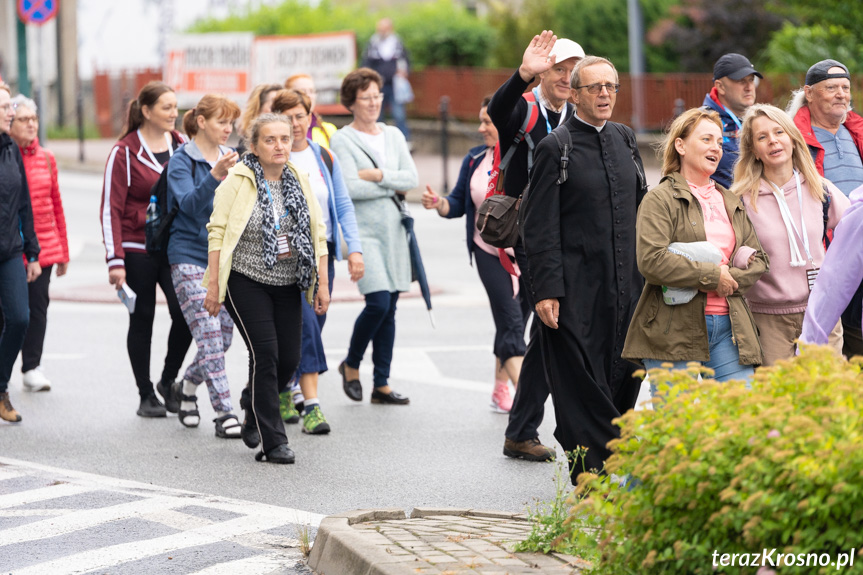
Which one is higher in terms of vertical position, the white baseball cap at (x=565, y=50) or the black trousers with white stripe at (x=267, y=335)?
the white baseball cap at (x=565, y=50)

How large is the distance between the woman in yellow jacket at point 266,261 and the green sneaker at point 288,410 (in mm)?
1079

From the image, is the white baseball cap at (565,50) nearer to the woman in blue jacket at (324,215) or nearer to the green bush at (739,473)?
the woman in blue jacket at (324,215)

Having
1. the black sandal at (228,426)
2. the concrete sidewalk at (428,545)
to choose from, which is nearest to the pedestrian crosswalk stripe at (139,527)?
the concrete sidewalk at (428,545)

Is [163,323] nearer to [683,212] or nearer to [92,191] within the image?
[683,212]

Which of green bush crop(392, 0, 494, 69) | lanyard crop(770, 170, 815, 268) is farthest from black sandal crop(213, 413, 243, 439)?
green bush crop(392, 0, 494, 69)

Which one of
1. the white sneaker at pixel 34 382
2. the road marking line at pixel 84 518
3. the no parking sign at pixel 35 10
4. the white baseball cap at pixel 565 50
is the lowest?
the white sneaker at pixel 34 382

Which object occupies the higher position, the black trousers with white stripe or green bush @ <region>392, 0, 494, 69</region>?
green bush @ <region>392, 0, 494, 69</region>

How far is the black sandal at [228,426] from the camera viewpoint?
8.45 m

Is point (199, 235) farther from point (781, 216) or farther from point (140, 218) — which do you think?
point (781, 216)

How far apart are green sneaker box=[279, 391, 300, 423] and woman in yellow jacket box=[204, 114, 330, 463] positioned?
1.08 metres

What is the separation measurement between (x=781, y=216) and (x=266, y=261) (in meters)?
2.75

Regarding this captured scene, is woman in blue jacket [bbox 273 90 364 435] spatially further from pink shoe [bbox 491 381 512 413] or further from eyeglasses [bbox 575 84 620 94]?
eyeglasses [bbox 575 84 620 94]

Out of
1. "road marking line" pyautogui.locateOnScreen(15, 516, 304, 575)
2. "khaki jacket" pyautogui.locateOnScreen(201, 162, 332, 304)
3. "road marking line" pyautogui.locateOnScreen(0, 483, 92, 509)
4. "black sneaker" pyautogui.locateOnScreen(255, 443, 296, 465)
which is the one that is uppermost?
"khaki jacket" pyautogui.locateOnScreen(201, 162, 332, 304)

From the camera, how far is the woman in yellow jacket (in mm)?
7539
